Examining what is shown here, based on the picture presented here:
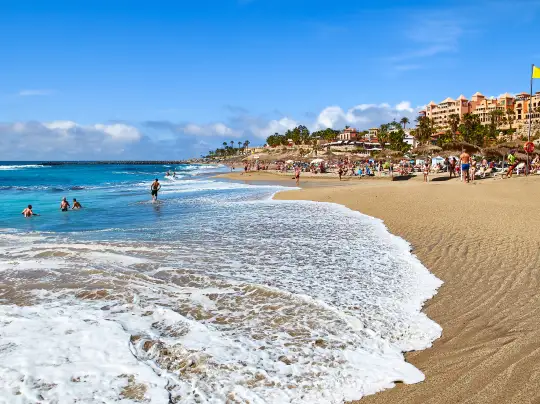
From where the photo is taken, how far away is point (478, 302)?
5.61 m

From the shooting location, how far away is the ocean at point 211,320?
11.9 ft

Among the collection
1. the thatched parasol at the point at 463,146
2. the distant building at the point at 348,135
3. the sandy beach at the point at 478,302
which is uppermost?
the distant building at the point at 348,135

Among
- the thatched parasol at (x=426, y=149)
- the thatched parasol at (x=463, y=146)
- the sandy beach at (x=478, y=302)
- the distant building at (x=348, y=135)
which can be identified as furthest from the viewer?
the distant building at (x=348, y=135)

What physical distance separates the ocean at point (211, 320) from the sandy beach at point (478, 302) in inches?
10.4

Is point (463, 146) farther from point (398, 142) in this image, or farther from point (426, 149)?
point (398, 142)

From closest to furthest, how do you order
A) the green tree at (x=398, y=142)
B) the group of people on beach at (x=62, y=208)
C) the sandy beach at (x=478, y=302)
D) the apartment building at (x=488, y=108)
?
the sandy beach at (x=478, y=302) < the group of people on beach at (x=62, y=208) < the green tree at (x=398, y=142) < the apartment building at (x=488, y=108)

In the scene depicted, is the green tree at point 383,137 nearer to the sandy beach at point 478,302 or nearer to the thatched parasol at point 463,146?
the thatched parasol at point 463,146

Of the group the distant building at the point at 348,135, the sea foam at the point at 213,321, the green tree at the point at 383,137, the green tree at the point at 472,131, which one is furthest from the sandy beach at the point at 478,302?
the distant building at the point at 348,135

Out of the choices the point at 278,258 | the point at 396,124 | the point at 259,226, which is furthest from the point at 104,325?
the point at 396,124

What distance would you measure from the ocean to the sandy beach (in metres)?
0.26

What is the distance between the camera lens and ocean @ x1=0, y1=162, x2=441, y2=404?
3613 mm

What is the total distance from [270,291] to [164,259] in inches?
119

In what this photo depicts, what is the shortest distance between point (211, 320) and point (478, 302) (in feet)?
11.9

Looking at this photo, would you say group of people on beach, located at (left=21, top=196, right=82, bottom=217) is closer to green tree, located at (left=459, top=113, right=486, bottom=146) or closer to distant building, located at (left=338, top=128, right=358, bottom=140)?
green tree, located at (left=459, top=113, right=486, bottom=146)
